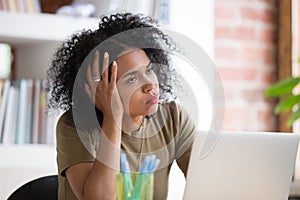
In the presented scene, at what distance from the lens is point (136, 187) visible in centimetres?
112

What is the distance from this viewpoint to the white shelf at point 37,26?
8.27ft

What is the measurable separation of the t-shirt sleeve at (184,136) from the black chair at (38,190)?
32cm

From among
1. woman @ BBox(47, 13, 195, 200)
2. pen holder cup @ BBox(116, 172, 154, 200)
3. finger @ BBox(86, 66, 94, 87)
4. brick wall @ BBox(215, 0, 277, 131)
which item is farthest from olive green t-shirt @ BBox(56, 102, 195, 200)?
brick wall @ BBox(215, 0, 277, 131)

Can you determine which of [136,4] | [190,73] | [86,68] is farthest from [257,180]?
[136,4]

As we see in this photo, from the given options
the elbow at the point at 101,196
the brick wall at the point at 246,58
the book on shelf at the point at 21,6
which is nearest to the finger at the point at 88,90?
the elbow at the point at 101,196

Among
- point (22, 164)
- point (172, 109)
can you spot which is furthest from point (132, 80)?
point (22, 164)

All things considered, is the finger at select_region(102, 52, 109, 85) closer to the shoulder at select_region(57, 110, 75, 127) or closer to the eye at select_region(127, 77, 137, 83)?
the eye at select_region(127, 77, 137, 83)

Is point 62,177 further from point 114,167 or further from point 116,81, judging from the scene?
point 116,81

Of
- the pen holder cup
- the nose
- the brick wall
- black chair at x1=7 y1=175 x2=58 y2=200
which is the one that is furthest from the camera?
the brick wall

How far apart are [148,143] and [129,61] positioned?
10.5 inches

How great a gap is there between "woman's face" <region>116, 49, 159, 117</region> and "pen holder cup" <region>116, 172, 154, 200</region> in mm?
182

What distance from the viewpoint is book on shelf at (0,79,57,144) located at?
99.4 inches

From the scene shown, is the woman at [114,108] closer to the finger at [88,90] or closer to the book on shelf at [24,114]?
the finger at [88,90]

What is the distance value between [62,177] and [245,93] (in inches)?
78.7
